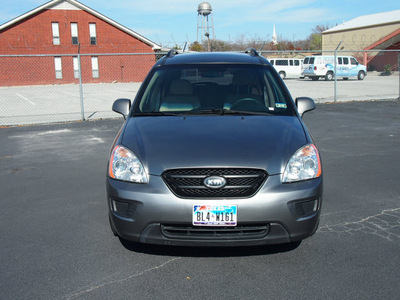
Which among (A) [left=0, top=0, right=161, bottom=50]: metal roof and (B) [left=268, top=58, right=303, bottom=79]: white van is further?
(B) [left=268, top=58, right=303, bottom=79]: white van

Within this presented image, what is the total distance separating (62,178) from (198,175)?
3632 mm

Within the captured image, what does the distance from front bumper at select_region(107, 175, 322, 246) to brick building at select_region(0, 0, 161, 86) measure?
117ft

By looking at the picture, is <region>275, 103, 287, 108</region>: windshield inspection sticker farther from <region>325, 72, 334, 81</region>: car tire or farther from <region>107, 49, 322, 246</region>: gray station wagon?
<region>325, 72, 334, 81</region>: car tire

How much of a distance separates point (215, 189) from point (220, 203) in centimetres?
11

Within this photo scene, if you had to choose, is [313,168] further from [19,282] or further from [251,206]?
[19,282]

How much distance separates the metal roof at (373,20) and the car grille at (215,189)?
159 ft

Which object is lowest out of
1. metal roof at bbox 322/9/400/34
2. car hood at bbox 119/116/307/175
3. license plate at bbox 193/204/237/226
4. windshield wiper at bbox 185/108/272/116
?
license plate at bbox 193/204/237/226

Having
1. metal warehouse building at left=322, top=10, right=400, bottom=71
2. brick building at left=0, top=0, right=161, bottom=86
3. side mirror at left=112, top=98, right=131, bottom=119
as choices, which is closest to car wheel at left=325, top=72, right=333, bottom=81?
metal warehouse building at left=322, top=10, right=400, bottom=71

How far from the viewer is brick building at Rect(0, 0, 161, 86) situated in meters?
37.9

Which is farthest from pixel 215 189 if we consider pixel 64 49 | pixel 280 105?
pixel 64 49

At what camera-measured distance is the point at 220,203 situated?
3074 millimetres

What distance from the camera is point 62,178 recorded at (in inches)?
244

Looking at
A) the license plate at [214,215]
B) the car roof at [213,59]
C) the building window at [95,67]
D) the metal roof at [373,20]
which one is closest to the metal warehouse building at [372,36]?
the metal roof at [373,20]

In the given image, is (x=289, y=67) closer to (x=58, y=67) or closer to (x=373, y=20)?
(x=373, y=20)
